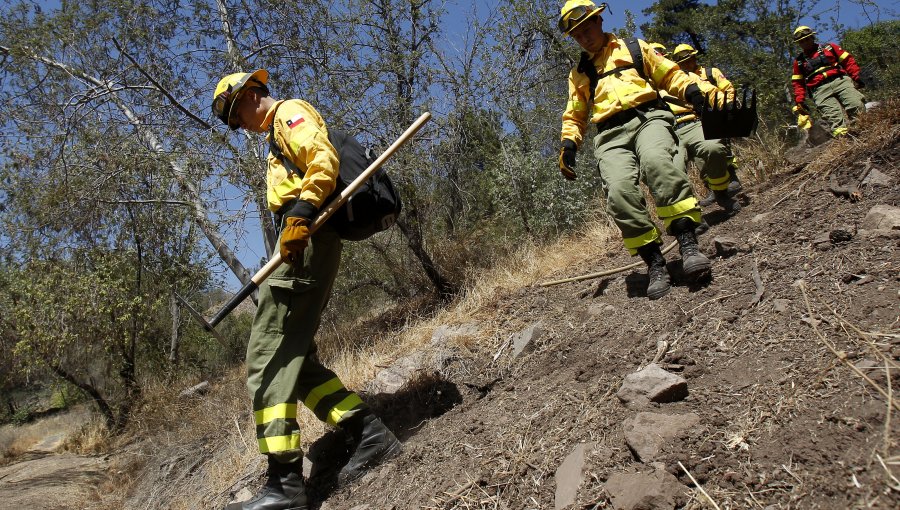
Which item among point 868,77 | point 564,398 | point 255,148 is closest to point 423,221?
point 255,148

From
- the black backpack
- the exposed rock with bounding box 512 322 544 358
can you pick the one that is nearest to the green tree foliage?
the exposed rock with bounding box 512 322 544 358

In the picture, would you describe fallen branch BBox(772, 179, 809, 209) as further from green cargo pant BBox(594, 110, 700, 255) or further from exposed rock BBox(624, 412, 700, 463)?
exposed rock BBox(624, 412, 700, 463)

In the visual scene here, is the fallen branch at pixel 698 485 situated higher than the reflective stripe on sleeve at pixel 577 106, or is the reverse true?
the reflective stripe on sleeve at pixel 577 106

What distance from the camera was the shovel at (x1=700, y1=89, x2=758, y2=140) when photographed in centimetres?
378

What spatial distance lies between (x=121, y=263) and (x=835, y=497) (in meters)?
9.14

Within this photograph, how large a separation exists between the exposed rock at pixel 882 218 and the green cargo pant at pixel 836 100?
4.36m

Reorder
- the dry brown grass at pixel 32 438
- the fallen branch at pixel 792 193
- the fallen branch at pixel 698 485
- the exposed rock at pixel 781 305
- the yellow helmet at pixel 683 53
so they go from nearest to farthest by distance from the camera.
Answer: the fallen branch at pixel 698 485 → the exposed rock at pixel 781 305 → the fallen branch at pixel 792 193 → the yellow helmet at pixel 683 53 → the dry brown grass at pixel 32 438

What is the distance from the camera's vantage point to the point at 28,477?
7.72 m

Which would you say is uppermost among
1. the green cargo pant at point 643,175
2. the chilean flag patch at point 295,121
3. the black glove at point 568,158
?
the chilean flag patch at point 295,121

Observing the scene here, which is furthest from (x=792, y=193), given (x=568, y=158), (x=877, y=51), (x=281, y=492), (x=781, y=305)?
(x=877, y=51)

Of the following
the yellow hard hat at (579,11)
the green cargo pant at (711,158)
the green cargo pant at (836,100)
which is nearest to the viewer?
the yellow hard hat at (579,11)

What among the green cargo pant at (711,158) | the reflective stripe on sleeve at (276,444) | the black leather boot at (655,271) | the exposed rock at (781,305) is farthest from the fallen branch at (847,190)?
the reflective stripe on sleeve at (276,444)

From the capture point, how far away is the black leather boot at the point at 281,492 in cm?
277

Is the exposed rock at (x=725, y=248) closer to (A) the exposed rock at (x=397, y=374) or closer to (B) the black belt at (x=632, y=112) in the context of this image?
(B) the black belt at (x=632, y=112)
